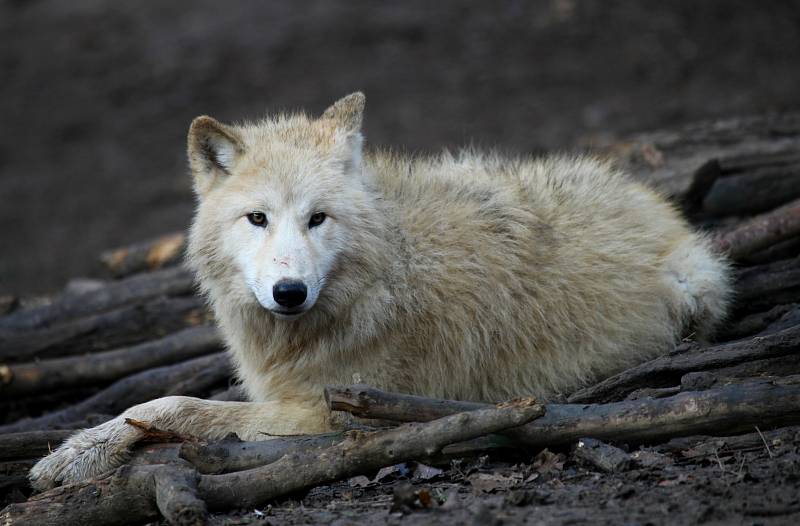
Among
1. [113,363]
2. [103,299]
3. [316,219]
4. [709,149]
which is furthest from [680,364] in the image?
[103,299]

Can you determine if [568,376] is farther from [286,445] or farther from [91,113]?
[91,113]

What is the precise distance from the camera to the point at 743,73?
12.4 m

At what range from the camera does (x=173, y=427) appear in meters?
4.66

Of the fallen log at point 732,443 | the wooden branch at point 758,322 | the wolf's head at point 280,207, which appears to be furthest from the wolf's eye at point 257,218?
the wooden branch at point 758,322

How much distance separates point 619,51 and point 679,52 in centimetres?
89

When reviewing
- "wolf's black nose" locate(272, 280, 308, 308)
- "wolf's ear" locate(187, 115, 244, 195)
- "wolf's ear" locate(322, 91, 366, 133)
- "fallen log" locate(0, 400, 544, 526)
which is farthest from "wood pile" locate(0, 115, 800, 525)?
"wolf's ear" locate(322, 91, 366, 133)

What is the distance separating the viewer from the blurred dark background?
12.0m

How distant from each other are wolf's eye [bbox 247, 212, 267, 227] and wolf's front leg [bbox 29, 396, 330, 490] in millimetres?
998

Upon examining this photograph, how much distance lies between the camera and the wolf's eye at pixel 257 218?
4598 millimetres

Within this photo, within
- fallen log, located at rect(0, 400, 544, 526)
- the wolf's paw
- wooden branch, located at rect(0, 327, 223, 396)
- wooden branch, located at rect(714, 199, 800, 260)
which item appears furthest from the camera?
wooden branch, located at rect(0, 327, 223, 396)

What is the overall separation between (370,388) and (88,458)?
63.0 inches

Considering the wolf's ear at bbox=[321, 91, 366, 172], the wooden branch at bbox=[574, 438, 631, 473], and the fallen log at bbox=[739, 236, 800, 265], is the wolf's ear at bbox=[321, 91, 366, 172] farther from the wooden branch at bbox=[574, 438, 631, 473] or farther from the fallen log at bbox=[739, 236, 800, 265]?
the fallen log at bbox=[739, 236, 800, 265]

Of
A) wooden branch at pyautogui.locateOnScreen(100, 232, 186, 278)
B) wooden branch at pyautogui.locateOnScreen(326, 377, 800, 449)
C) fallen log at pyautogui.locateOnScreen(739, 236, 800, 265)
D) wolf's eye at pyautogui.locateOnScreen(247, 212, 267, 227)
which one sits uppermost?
wooden branch at pyautogui.locateOnScreen(100, 232, 186, 278)

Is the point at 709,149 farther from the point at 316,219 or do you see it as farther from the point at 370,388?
the point at 370,388
